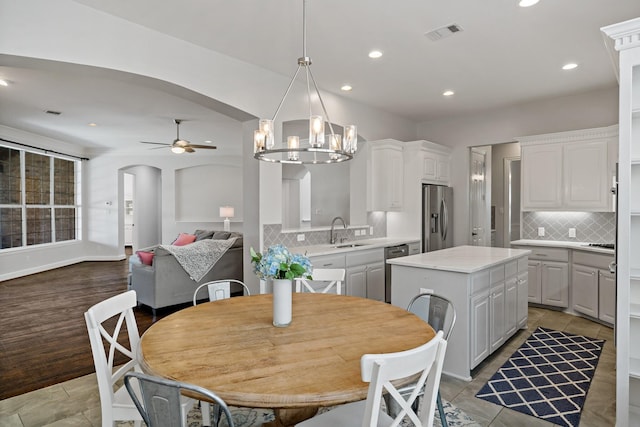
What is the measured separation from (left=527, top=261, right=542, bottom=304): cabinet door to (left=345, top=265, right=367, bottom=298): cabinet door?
2.27 metres

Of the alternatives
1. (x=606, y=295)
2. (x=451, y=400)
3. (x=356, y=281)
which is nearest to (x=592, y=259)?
(x=606, y=295)

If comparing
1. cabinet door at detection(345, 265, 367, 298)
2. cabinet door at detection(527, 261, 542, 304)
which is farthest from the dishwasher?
cabinet door at detection(527, 261, 542, 304)

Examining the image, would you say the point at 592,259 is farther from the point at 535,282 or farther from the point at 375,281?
the point at 375,281

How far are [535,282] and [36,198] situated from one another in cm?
943

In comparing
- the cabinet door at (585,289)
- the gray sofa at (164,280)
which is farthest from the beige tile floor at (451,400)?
the gray sofa at (164,280)

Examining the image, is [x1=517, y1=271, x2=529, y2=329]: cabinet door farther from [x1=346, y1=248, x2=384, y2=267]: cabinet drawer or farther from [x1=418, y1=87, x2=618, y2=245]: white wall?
[x1=418, y1=87, x2=618, y2=245]: white wall

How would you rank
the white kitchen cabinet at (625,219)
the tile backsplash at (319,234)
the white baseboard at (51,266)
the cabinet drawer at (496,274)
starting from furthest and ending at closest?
the white baseboard at (51,266), the tile backsplash at (319,234), the cabinet drawer at (496,274), the white kitchen cabinet at (625,219)

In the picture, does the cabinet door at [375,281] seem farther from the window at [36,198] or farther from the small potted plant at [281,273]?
the window at [36,198]

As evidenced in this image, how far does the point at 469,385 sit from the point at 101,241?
30.9ft

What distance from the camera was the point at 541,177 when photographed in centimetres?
517

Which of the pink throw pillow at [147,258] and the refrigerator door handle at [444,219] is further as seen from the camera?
the refrigerator door handle at [444,219]

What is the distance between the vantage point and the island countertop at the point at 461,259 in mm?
3025

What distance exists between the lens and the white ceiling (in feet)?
9.55

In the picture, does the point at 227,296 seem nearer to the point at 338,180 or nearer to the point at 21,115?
the point at 338,180
